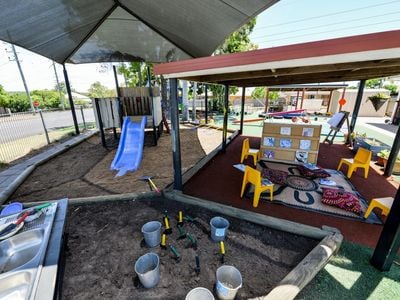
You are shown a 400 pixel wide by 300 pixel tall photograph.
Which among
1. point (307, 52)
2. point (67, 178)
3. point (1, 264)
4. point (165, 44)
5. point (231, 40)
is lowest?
point (67, 178)

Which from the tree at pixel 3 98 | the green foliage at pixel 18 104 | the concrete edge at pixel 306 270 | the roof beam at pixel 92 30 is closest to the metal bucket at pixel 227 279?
the concrete edge at pixel 306 270

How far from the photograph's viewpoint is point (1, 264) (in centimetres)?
186

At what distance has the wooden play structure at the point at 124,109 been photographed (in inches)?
270

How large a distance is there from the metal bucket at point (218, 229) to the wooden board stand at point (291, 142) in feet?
10.8

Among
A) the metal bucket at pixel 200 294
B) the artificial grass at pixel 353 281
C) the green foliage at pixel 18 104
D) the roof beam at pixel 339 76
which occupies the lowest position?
the artificial grass at pixel 353 281

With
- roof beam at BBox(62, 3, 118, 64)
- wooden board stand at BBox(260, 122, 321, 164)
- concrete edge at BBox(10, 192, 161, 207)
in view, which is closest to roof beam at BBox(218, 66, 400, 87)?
wooden board stand at BBox(260, 122, 321, 164)

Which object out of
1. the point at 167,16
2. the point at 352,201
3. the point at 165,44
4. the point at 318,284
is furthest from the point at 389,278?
the point at 165,44

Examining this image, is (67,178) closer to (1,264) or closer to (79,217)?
(79,217)

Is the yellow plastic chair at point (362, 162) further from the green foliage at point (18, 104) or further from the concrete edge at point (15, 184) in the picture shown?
the green foliage at point (18, 104)

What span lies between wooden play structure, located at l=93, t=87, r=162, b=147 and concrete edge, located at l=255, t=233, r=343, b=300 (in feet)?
20.1

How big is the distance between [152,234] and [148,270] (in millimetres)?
406

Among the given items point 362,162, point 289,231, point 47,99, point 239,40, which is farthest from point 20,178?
point 47,99

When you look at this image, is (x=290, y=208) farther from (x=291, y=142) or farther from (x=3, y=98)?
(x=3, y=98)

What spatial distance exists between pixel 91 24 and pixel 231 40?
8689 mm
